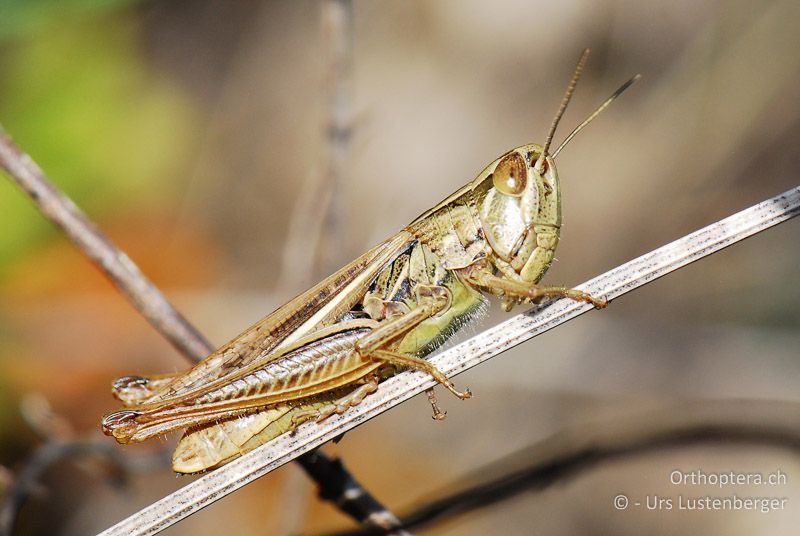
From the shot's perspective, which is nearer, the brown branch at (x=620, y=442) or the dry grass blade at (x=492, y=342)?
the dry grass blade at (x=492, y=342)

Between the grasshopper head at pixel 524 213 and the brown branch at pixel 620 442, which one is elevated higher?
the grasshopper head at pixel 524 213

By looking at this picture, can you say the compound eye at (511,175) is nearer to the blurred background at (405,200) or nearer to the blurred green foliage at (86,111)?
the blurred background at (405,200)

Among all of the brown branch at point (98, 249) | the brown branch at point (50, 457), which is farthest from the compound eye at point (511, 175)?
the brown branch at point (50, 457)

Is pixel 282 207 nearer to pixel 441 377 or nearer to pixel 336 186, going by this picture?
pixel 336 186

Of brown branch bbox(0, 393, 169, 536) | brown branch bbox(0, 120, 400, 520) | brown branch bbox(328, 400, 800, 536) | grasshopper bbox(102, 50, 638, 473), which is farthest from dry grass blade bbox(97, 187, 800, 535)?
brown branch bbox(0, 393, 169, 536)

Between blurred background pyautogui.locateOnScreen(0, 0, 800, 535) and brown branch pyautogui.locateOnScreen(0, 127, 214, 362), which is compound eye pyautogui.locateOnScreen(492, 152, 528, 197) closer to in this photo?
blurred background pyautogui.locateOnScreen(0, 0, 800, 535)

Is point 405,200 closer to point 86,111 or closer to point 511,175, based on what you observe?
point 86,111

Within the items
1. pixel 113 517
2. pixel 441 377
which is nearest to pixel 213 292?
pixel 113 517
